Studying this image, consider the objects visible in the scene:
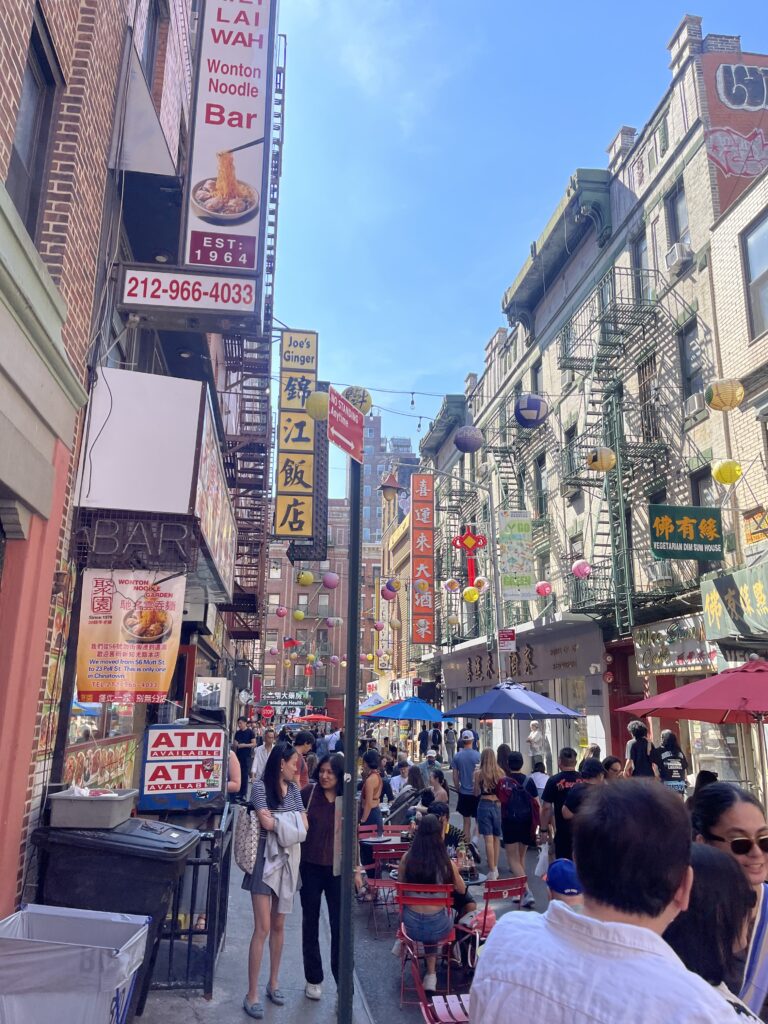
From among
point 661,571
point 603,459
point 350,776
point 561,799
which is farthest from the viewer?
point 661,571

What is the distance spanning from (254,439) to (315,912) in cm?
1322

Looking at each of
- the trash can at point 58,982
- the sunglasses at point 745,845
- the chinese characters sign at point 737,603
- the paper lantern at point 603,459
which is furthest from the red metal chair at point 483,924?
the paper lantern at point 603,459

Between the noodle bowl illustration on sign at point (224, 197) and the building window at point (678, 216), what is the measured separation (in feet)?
43.4

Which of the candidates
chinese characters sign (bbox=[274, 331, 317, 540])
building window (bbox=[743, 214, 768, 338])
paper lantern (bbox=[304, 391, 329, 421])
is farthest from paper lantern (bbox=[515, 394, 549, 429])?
paper lantern (bbox=[304, 391, 329, 421])

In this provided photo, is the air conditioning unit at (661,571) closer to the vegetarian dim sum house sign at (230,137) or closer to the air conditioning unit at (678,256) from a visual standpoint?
the air conditioning unit at (678,256)

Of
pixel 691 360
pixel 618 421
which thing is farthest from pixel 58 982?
pixel 618 421

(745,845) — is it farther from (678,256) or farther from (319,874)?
(678,256)

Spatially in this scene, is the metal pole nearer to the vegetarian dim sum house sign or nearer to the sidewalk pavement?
the sidewalk pavement

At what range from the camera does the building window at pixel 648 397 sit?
19.1 m

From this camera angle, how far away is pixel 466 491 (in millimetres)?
35938

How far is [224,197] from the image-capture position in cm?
859

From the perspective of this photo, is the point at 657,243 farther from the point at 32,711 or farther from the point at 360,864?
the point at 32,711

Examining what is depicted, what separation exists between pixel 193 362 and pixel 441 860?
9.21 m

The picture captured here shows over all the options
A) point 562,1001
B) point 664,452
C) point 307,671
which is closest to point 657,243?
point 664,452
